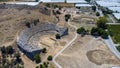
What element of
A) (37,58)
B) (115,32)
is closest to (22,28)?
(37,58)

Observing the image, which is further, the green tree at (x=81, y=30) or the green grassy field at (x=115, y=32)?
the green tree at (x=81, y=30)

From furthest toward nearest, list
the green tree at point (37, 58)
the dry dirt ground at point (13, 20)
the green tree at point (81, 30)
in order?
the green tree at point (81, 30), the dry dirt ground at point (13, 20), the green tree at point (37, 58)

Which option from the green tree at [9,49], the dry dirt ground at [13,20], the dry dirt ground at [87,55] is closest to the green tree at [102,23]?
the dry dirt ground at [87,55]

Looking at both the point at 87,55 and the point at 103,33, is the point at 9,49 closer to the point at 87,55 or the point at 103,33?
the point at 87,55

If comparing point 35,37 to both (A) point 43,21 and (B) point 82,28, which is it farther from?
(B) point 82,28

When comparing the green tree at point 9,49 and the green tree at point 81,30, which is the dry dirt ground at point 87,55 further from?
the green tree at point 9,49
